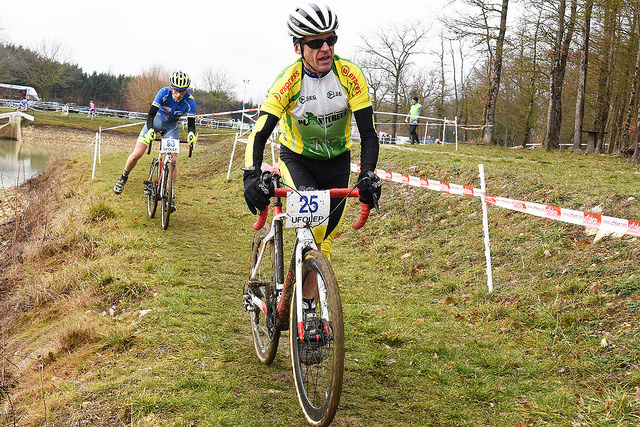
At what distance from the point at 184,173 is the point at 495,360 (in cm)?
1767

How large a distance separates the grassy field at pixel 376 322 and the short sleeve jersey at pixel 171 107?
203 cm

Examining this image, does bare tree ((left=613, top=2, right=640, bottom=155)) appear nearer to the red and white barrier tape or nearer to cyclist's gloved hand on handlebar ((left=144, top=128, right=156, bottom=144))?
the red and white barrier tape

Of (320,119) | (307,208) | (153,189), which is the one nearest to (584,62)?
(153,189)

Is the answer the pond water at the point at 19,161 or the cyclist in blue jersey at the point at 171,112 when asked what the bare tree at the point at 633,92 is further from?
the pond water at the point at 19,161

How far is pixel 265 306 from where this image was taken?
407cm

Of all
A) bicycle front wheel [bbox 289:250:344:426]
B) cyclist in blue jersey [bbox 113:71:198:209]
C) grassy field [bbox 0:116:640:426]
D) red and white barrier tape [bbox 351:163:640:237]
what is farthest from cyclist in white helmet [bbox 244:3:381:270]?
cyclist in blue jersey [bbox 113:71:198:209]

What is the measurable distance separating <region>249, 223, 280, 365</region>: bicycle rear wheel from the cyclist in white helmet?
48cm

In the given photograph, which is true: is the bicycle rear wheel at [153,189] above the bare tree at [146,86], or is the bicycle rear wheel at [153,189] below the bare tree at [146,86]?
below

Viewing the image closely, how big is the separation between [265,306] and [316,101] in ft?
5.26

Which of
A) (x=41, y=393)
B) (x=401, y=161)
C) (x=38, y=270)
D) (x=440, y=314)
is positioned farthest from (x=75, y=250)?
(x=401, y=161)

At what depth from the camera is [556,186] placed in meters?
8.20

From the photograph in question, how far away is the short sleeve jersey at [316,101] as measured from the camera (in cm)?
378

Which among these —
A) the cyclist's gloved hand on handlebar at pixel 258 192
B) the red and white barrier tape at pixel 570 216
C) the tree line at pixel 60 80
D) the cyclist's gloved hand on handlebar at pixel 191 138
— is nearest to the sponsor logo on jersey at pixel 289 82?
the cyclist's gloved hand on handlebar at pixel 258 192

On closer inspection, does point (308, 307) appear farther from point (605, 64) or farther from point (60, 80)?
point (60, 80)
